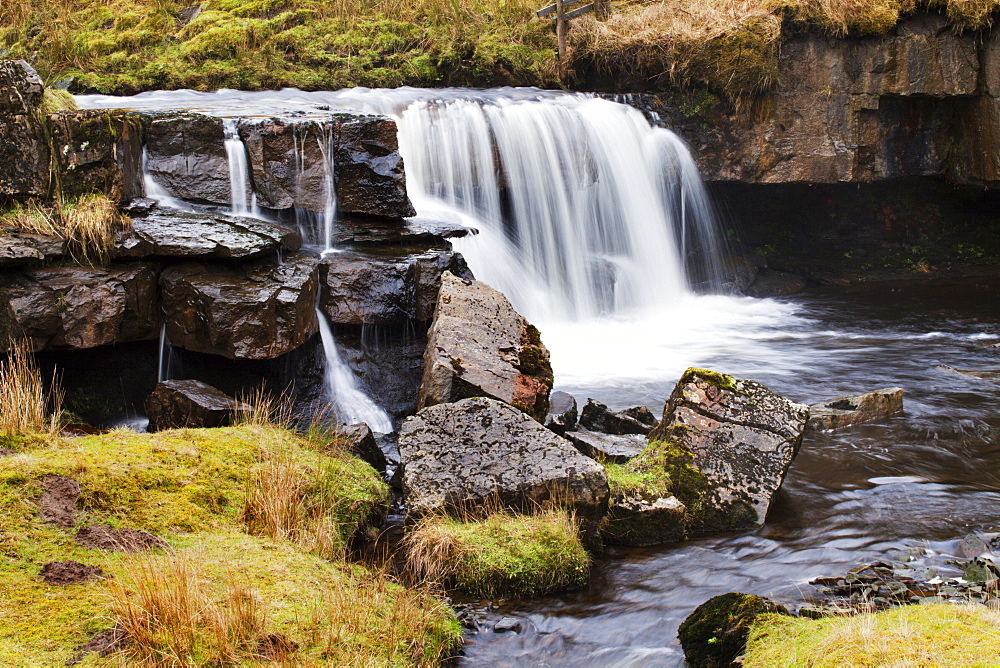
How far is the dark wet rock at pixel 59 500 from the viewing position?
13.1ft

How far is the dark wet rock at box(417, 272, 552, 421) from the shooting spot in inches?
260

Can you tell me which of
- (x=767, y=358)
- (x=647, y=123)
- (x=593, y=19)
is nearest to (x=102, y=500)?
(x=767, y=358)

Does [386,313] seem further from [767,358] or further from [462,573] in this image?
[767,358]

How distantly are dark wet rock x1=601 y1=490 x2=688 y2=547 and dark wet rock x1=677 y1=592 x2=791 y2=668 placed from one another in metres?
1.30

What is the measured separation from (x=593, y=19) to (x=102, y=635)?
14.5m

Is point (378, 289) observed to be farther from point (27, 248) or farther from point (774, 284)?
point (774, 284)

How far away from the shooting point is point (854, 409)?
26.4ft

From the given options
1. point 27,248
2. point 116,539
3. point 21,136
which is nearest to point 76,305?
point 27,248

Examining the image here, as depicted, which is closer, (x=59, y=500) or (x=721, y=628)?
(x=721, y=628)

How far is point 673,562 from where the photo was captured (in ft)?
17.0

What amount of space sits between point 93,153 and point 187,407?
326 centimetres

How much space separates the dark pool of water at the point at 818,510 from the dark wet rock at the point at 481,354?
190cm

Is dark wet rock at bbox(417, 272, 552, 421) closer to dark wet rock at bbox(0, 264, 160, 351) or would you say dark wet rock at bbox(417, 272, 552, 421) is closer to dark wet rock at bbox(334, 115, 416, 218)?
dark wet rock at bbox(334, 115, 416, 218)

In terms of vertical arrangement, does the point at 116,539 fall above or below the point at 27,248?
below
